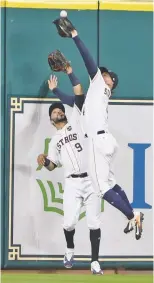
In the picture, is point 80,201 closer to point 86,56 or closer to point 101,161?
point 101,161

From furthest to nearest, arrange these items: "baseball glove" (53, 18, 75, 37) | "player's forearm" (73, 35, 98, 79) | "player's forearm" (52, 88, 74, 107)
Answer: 1. "player's forearm" (52, 88, 74, 107)
2. "baseball glove" (53, 18, 75, 37)
3. "player's forearm" (73, 35, 98, 79)

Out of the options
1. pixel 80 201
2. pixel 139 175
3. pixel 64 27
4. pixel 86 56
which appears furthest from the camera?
pixel 139 175

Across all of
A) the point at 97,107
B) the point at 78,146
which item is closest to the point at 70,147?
the point at 78,146

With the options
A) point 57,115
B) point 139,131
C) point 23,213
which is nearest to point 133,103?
point 139,131

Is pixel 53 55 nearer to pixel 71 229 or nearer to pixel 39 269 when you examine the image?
pixel 71 229

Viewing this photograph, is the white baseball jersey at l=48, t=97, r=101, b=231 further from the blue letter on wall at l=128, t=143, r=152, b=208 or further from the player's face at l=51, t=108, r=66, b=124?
the blue letter on wall at l=128, t=143, r=152, b=208

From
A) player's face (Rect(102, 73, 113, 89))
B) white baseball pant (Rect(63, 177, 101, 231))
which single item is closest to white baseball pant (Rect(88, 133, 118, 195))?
white baseball pant (Rect(63, 177, 101, 231))
